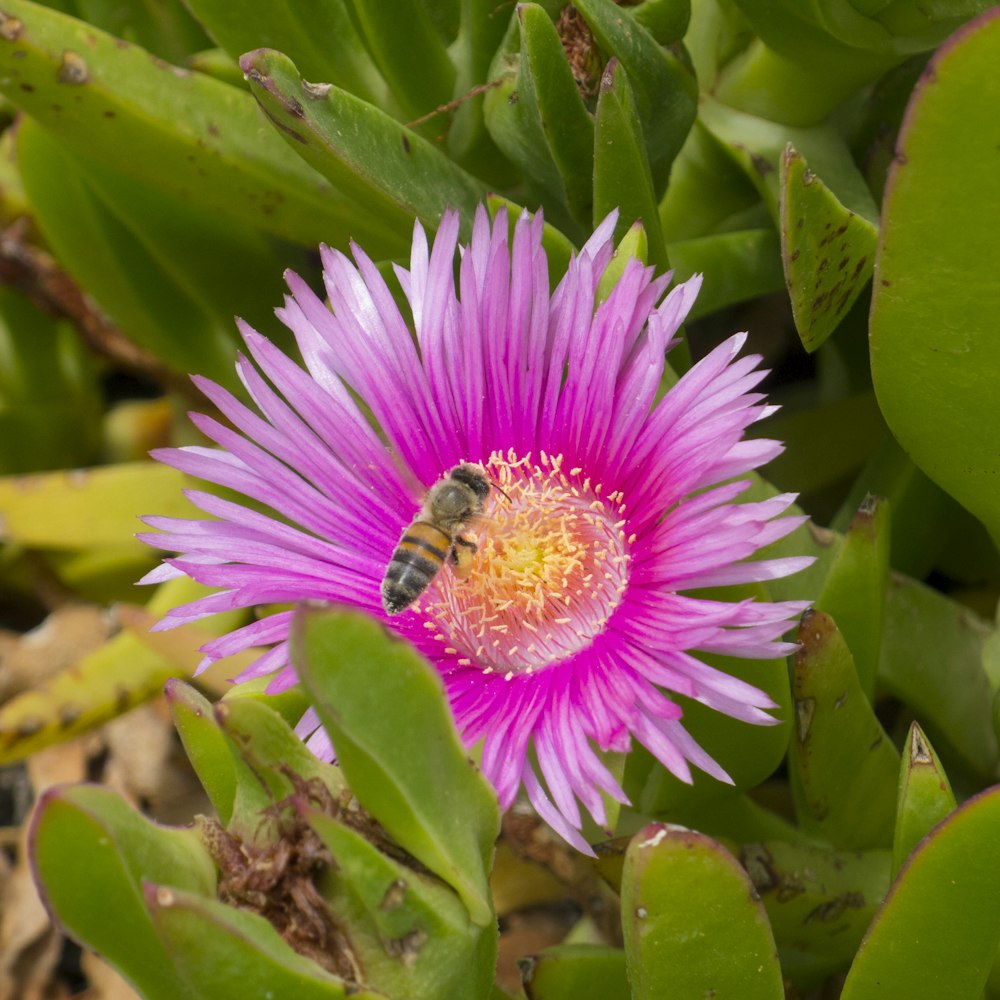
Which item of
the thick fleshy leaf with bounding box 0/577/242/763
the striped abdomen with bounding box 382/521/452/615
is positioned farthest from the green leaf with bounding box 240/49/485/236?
the thick fleshy leaf with bounding box 0/577/242/763

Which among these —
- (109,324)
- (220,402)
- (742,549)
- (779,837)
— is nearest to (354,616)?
(742,549)

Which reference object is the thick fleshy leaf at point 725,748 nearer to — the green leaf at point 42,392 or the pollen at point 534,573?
the pollen at point 534,573

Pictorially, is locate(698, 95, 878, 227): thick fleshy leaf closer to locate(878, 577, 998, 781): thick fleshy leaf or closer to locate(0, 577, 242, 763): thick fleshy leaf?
locate(878, 577, 998, 781): thick fleshy leaf

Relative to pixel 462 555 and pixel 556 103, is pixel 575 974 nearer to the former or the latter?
pixel 462 555

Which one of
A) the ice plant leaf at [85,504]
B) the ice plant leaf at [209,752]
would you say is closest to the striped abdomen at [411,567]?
the ice plant leaf at [209,752]

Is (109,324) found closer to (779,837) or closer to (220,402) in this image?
(220,402)
